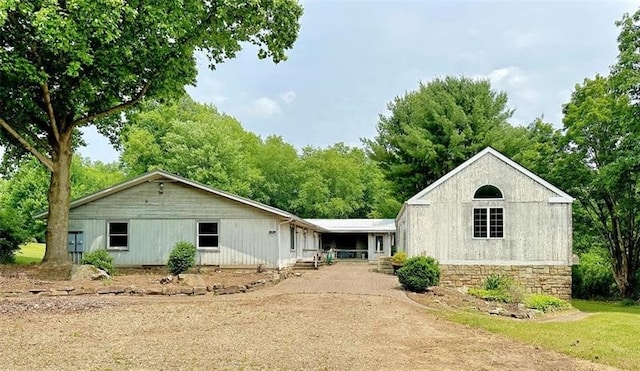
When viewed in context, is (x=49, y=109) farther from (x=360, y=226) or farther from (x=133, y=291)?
(x=360, y=226)

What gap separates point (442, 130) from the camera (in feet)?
117

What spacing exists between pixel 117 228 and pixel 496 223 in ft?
50.4

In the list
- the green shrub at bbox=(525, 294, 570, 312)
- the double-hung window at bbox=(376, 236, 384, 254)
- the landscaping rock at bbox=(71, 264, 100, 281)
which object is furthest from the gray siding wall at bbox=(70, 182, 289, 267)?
the double-hung window at bbox=(376, 236, 384, 254)

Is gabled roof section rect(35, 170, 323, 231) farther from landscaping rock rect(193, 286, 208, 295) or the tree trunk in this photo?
landscaping rock rect(193, 286, 208, 295)

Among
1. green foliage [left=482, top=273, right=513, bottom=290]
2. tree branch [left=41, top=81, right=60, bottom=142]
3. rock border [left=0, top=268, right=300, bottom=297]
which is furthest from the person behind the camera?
green foliage [left=482, top=273, right=513, bottom=290]

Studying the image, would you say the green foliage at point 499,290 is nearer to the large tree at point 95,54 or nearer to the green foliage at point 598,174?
the green foliage at point 598,174

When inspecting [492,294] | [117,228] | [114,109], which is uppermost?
[114,109]

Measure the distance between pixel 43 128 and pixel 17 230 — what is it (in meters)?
6.02

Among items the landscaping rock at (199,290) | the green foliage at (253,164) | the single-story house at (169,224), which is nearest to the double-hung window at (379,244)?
the green foliage at (253,164)

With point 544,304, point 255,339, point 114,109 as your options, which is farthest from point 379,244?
point 255,339

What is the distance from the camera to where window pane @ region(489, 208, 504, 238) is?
1989 cm

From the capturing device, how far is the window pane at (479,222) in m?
20.0

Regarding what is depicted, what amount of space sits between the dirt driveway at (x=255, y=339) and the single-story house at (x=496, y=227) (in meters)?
6.67

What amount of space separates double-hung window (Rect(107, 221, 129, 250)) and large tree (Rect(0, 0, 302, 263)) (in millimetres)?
2919
